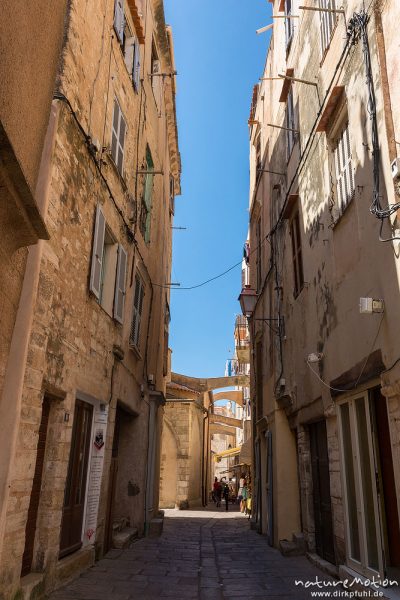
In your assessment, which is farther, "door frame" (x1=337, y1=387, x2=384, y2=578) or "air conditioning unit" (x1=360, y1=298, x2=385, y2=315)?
"door frame" (x1=337, y1=387, x2=384, y2=578)

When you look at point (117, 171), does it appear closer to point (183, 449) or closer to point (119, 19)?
point (119, 19)

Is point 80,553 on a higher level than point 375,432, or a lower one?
lower

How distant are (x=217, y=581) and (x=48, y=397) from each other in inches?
134

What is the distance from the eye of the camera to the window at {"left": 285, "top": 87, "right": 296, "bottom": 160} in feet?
33.6

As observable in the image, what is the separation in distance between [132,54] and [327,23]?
13.4 ft

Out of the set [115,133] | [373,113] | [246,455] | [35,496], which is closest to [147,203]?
[115,133]

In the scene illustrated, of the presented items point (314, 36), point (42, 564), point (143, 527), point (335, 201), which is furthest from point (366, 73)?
point (143, 527)

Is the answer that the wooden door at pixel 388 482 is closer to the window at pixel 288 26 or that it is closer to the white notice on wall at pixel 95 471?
the white notice on wall at pixel 95 471

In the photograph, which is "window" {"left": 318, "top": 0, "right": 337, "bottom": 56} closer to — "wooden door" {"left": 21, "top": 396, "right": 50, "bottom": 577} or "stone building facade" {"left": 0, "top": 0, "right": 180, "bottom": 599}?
"stone building facade" {"left": 0, "top": 0, "right": 180, "bottom": 599}

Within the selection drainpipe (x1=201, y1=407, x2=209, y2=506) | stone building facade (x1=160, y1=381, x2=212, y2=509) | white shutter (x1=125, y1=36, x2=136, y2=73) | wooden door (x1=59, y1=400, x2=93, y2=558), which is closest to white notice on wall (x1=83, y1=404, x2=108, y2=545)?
wooden door (x1=59, y1=400, x2=93, y2=558)

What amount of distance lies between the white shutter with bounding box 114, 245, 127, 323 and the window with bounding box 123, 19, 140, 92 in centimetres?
384

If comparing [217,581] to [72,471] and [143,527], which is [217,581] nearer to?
[72,471]

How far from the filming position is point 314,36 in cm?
888

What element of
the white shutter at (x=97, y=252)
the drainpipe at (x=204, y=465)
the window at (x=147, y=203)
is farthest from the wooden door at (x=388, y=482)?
the drainpipe at (x=204, y=465)
